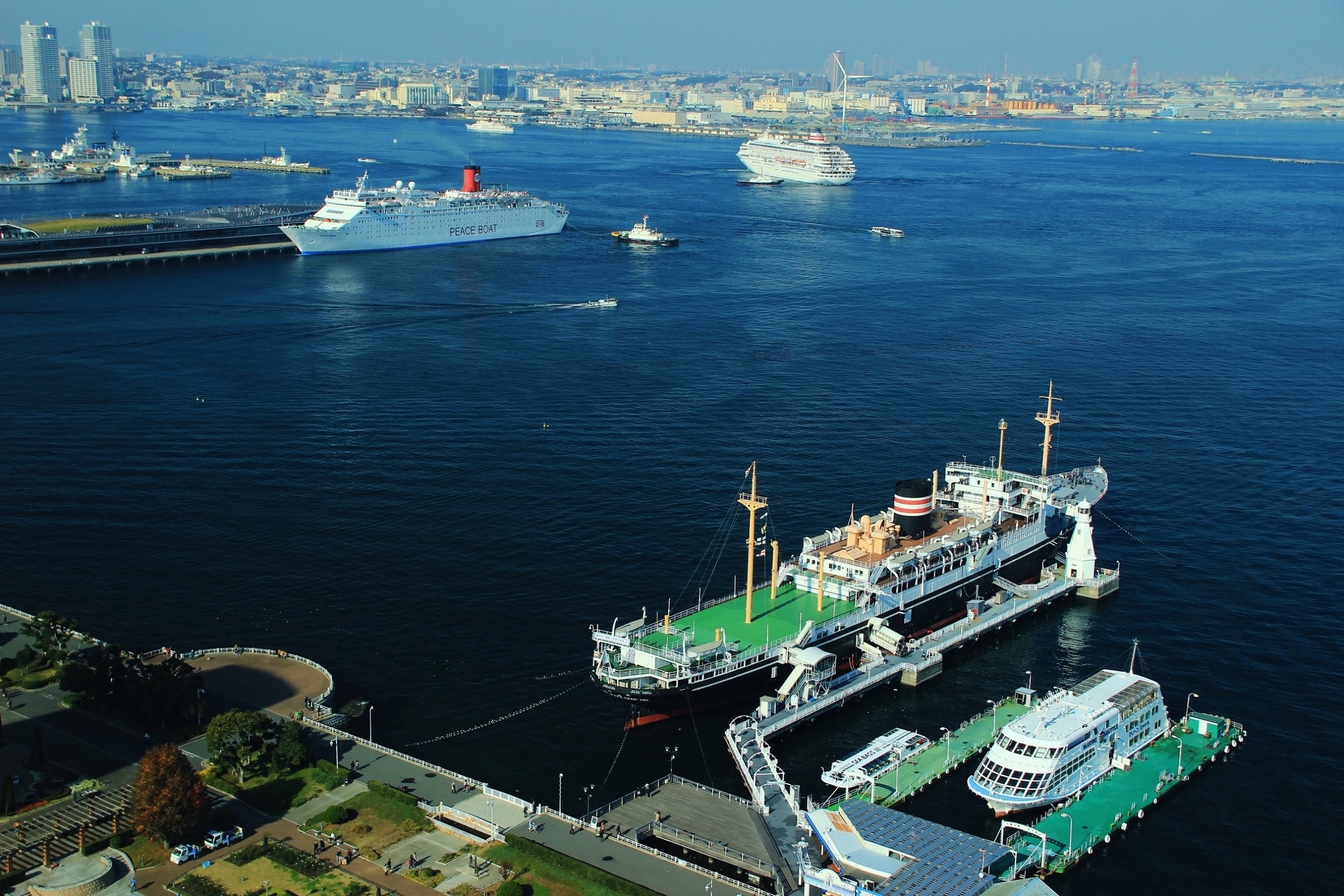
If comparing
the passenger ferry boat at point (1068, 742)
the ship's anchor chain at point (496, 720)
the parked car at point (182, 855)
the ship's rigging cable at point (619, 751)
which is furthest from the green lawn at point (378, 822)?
the passenger ferry boat at point (1068, 742)

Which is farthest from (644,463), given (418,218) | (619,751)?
(418,218)

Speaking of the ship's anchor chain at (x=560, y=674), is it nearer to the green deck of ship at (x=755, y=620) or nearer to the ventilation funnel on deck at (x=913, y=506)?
the green deck of ship at (x=755, y=620)

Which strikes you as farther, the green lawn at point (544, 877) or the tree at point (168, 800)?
the tree at point (168, 800)

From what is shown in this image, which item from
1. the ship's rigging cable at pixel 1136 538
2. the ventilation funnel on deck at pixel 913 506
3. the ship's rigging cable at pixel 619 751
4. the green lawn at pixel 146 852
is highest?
the ventilation funnel on deck at pixel 913 506

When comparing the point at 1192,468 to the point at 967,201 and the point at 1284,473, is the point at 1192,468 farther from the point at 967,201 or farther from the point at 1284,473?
A: the point at 967,201

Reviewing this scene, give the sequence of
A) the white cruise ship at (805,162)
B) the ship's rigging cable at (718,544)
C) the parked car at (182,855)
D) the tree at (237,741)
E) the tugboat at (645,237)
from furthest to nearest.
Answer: the white cruise ship at (805,162), the tugboat at (645,237), the ship's rigging cable at (718,544), the tree at (237,741), the parked car at (182,855)

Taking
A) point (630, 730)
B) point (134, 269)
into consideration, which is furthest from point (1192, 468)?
point (134, 269)

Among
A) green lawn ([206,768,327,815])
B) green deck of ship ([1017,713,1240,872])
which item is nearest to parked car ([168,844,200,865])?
green lawn ([206,768,327,815])
